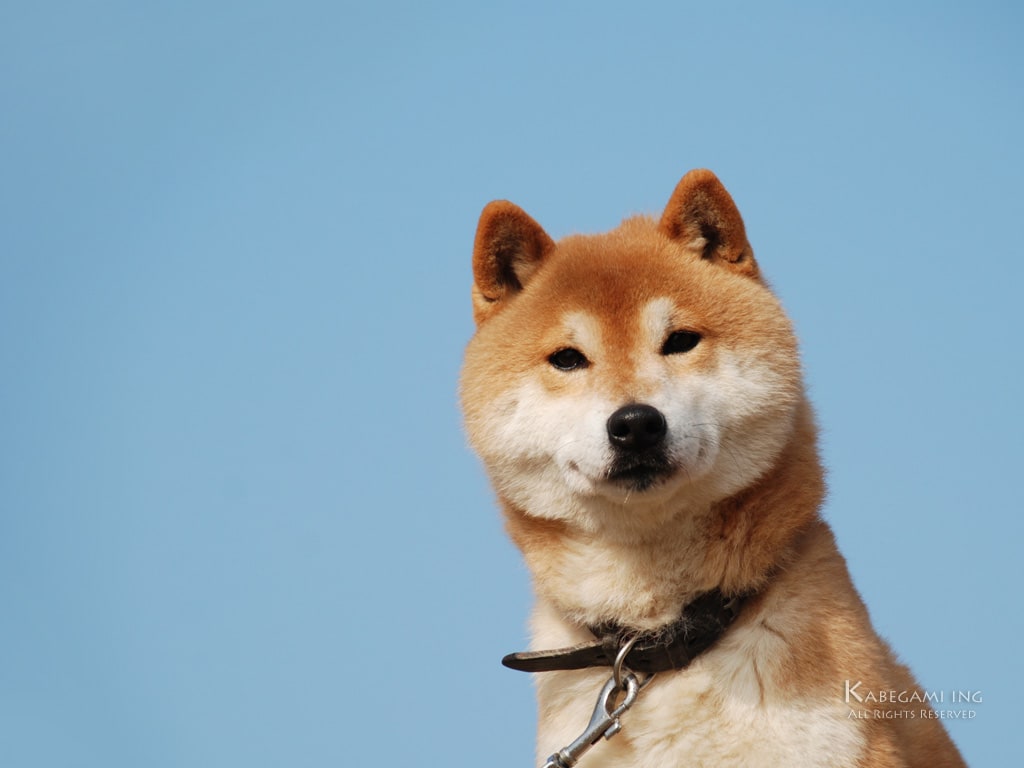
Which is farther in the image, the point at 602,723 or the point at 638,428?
the point at 638,428

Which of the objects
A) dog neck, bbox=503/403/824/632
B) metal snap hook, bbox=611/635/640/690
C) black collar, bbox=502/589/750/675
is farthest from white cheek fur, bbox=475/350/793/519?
metal snap hook, bbox=611/635/640/690

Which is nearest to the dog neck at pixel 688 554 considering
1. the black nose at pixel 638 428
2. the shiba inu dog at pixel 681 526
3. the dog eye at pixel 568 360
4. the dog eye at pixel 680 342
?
the shiba inu dog at pixel 681 526

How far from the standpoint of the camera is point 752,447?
5.04 metres

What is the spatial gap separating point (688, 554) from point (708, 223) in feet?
5.66

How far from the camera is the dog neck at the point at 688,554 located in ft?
16.1

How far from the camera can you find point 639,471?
489 cm

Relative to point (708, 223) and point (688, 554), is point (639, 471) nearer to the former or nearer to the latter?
point (688, 554)

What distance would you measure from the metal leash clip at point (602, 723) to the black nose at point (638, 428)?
0.97 m

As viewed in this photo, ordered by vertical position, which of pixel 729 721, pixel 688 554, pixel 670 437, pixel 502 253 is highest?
pixel 502 253

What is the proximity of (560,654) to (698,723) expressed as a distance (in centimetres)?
68

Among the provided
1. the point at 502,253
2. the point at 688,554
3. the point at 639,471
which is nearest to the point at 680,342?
the point at 639,471

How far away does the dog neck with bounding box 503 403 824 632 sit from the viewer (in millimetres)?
4906

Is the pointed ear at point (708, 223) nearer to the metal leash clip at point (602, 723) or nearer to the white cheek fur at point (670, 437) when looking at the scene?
the white cheek fur at point (670, 437)

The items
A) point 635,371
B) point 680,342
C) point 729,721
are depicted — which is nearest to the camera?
point 729,721
